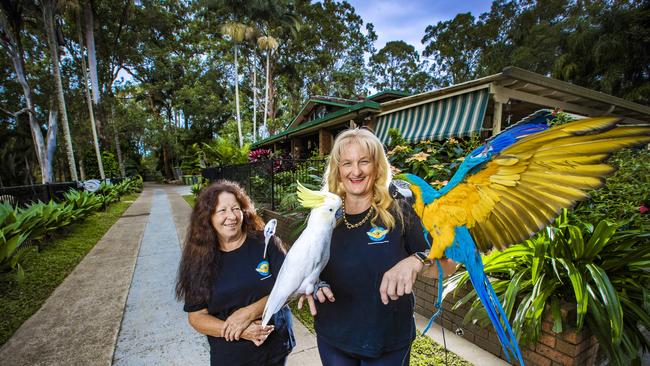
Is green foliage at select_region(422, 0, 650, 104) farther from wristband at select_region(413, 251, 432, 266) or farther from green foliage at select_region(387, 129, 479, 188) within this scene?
wristband at select_region(413, 251, 432, 266)

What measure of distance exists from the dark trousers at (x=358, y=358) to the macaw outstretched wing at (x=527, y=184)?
18.0 inches

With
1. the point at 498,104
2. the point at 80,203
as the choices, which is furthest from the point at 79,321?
the point at 498,104

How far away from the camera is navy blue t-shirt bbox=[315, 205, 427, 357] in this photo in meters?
1.01

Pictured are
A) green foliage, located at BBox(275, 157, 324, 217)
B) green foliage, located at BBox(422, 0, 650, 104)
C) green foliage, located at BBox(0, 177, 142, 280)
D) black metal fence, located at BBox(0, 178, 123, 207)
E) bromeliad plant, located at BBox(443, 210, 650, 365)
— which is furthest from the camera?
green foliage, located at BBox(422, 0, 650, 104)

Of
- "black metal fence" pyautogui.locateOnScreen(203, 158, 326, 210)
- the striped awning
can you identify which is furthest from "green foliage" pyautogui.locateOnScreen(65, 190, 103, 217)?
the striped awning

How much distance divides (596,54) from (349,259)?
694 inches

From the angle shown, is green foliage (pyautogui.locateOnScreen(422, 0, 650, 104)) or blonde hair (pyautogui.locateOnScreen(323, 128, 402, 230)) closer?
blonde hair (pyautogui.locateOnScreen(323, 128, 402, 230))

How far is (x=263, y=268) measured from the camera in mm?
1355

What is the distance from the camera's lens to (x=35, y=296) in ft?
10.7

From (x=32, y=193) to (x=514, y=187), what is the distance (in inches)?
382

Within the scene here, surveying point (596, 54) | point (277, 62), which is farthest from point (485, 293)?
point (277, 62)

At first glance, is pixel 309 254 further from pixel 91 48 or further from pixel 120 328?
pixel 91 48

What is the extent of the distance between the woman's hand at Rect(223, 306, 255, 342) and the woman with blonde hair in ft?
1.24

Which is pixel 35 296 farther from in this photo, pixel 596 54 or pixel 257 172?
pixel 596 54
